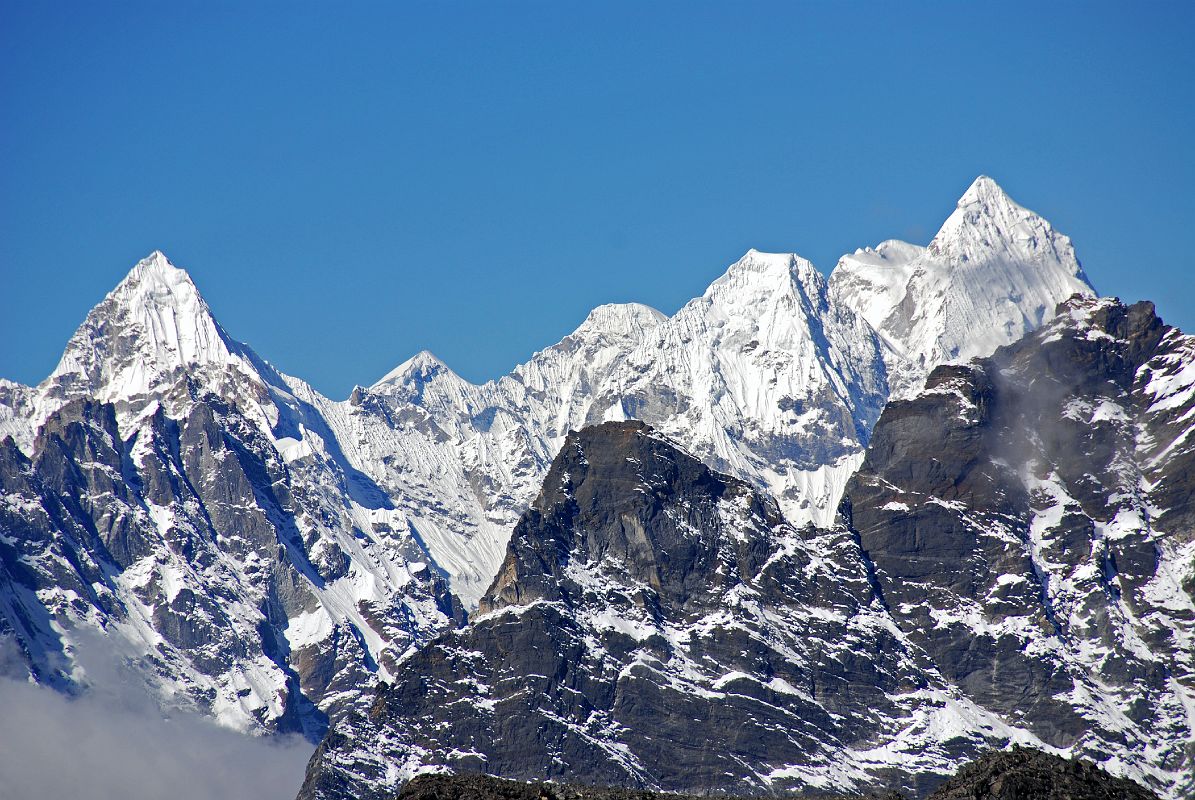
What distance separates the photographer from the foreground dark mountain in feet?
479

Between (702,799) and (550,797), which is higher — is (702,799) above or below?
above

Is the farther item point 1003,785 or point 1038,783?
point 1003,785

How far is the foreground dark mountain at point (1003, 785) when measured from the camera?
479 feet

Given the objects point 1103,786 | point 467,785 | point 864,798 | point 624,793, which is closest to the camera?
point 1103,786

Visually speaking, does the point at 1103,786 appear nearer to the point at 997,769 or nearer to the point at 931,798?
the point at 997,769

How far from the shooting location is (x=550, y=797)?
153750mm

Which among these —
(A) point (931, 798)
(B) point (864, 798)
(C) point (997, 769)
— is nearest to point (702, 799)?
(B) point (864, 798)

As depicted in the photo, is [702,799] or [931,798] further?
[702,799]

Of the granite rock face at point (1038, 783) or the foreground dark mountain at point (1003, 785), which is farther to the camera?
the foreground dark mountain at point (1003, 785)

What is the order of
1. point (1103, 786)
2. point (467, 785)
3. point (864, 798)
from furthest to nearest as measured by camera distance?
point (864, 798)
point (467, 785)
point (1103, 786)

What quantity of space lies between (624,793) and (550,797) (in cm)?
1911

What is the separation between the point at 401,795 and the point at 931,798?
38.8 metres

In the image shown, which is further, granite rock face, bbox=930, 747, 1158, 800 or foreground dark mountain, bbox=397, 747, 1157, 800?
foreground dark mountain, bbox=397, 747, 1157, 800

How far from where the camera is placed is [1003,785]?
481ft
